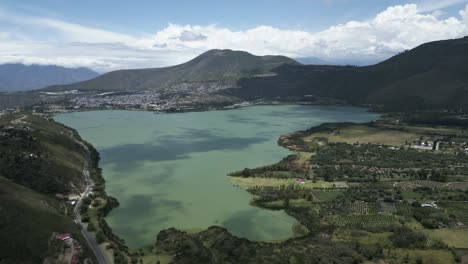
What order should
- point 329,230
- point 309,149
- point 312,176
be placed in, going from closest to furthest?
point 329,230
point 312,176
point 309,149

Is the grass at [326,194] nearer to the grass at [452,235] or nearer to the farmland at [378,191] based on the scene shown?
the farmland at [378,191]

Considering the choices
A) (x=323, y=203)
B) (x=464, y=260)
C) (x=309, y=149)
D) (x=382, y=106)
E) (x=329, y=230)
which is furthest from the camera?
(x=382, y=106)

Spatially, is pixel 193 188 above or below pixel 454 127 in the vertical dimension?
below

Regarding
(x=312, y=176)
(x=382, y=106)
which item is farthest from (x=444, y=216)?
(x=382, y=106)

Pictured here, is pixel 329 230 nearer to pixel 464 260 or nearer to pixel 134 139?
pixel 464 260

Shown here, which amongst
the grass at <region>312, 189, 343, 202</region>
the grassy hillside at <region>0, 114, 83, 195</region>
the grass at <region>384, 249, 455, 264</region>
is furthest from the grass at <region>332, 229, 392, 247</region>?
the grassy hillside at <region>0, 114, 83, 195</region>
